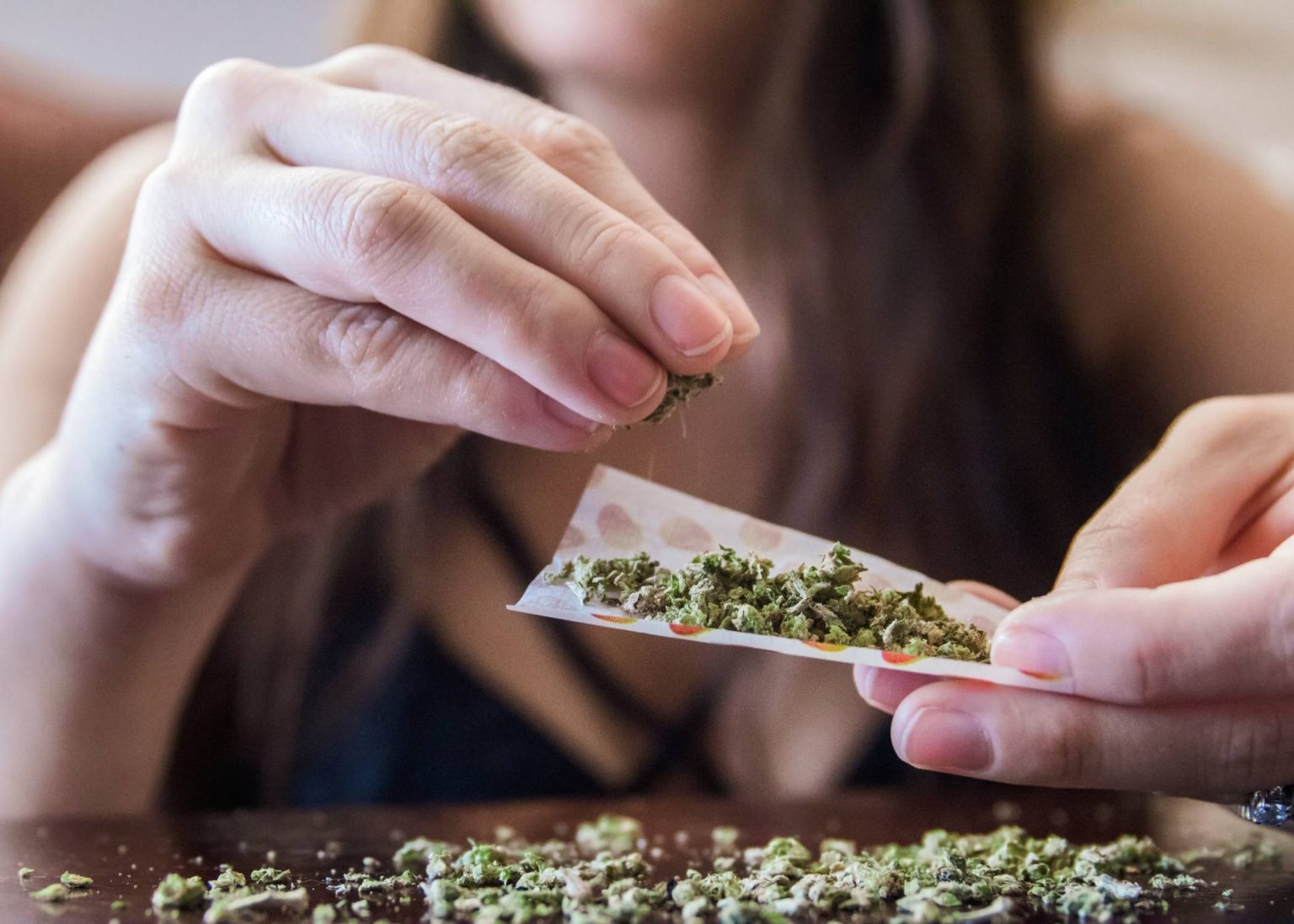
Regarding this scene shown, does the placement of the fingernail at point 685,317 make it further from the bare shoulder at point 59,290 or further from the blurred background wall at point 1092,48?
the blurred background wall at point 1092,48

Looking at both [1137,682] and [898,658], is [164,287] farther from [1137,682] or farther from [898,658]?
[1137,682]

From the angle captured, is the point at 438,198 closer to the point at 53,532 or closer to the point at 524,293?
the point at 524,293

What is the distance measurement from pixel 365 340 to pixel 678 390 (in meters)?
0.22

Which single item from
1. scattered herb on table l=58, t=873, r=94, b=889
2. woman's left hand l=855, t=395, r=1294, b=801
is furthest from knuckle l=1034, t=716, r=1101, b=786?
scattered herb on table l=58, t=873, r=94, b=889

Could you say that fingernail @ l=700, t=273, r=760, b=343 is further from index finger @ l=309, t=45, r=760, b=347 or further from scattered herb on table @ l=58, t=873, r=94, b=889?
scattered herb on table @ l=58, t=873, r=94, b=889

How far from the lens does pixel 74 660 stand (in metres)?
1.11

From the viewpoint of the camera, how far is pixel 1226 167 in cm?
172

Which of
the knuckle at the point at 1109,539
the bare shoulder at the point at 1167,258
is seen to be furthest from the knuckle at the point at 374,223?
the bare shoulder at the point at 1167,258

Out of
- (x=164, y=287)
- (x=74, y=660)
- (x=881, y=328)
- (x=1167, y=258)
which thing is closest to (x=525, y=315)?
(x=164, y=287)

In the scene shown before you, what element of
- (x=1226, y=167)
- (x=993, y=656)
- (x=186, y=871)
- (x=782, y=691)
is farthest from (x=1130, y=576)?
(x=1226, y=167)

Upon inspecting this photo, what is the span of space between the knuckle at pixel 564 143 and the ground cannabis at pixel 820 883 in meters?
0.52

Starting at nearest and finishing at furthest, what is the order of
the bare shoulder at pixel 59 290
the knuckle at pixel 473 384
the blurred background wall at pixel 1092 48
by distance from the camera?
the knuckle at pixel 473 384, the bare shoulder at pixel 59 290, the blurred background wall at pixel 1092 48

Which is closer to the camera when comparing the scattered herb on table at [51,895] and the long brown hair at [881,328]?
the scattered herb on table at [51,895]

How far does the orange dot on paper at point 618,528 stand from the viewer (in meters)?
0.81
